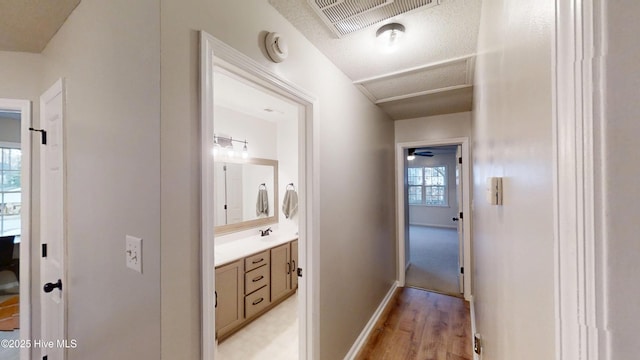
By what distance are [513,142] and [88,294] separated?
6.20 ft

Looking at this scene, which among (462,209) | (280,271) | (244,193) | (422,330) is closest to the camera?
(422,330)

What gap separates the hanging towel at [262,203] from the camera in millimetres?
3672

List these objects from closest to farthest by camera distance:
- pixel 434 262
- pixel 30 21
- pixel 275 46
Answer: pixel 275 46 → pixel 30 21 → pixel 434 262

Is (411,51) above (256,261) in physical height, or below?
above

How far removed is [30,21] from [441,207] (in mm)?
9137

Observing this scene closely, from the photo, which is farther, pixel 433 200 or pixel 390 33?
pixel 433 200

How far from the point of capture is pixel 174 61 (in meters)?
0.90

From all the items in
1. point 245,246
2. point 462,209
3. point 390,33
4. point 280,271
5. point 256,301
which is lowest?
point 256,301

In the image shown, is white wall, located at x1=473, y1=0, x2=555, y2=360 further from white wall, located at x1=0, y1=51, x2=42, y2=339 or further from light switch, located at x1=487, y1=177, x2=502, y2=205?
white wall, located at x1=0, y1=51, x2=42, y2=339

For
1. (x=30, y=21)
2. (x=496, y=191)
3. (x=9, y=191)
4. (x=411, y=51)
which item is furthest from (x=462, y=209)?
(x=9, y=191)

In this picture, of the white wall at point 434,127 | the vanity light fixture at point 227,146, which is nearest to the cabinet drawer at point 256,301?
the vanity light fixture at point 227,146

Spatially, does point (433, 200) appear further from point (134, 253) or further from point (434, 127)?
point (134, 253)

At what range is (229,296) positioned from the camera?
7.93 ft

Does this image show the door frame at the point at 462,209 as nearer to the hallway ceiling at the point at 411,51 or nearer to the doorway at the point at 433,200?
the hallway ceiling at the point at 411,51
